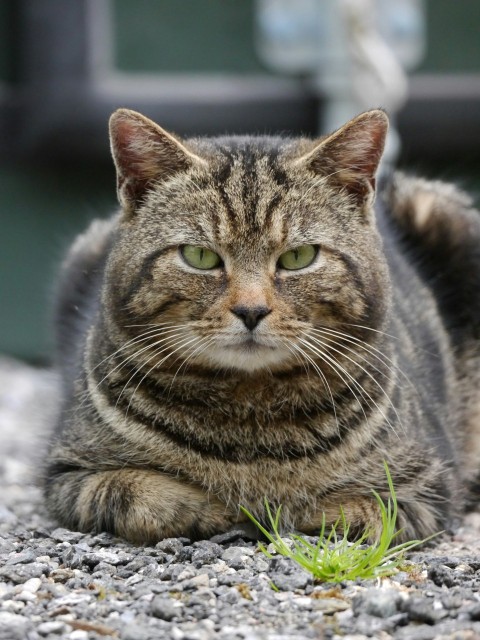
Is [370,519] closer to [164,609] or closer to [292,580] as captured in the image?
[292,580]

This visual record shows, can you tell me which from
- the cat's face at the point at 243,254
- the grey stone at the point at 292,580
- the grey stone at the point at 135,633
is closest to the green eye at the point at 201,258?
the cat's face at the point at 243,254

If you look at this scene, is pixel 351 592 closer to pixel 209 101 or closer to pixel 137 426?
pixel 137 426

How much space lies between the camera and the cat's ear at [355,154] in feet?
11.3

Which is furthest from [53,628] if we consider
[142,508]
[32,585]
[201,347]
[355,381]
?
[355,381]

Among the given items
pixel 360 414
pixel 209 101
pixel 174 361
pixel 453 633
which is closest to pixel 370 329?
pixel 360 414

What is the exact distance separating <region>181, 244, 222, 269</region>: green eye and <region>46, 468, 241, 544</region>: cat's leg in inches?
26.3

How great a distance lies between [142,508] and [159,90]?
4653mm

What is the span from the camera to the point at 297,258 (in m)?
3.31

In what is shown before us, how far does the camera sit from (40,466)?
12.8 ft

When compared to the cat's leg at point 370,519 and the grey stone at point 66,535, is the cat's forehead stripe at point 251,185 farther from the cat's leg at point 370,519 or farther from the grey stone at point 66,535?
the grey stone at point 66,535

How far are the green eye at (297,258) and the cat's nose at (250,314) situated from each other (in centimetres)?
22

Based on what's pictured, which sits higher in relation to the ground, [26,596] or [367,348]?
[367,348]

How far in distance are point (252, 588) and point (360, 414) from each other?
0.85m

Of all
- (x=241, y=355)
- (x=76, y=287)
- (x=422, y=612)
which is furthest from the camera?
(x=76, y=287)
